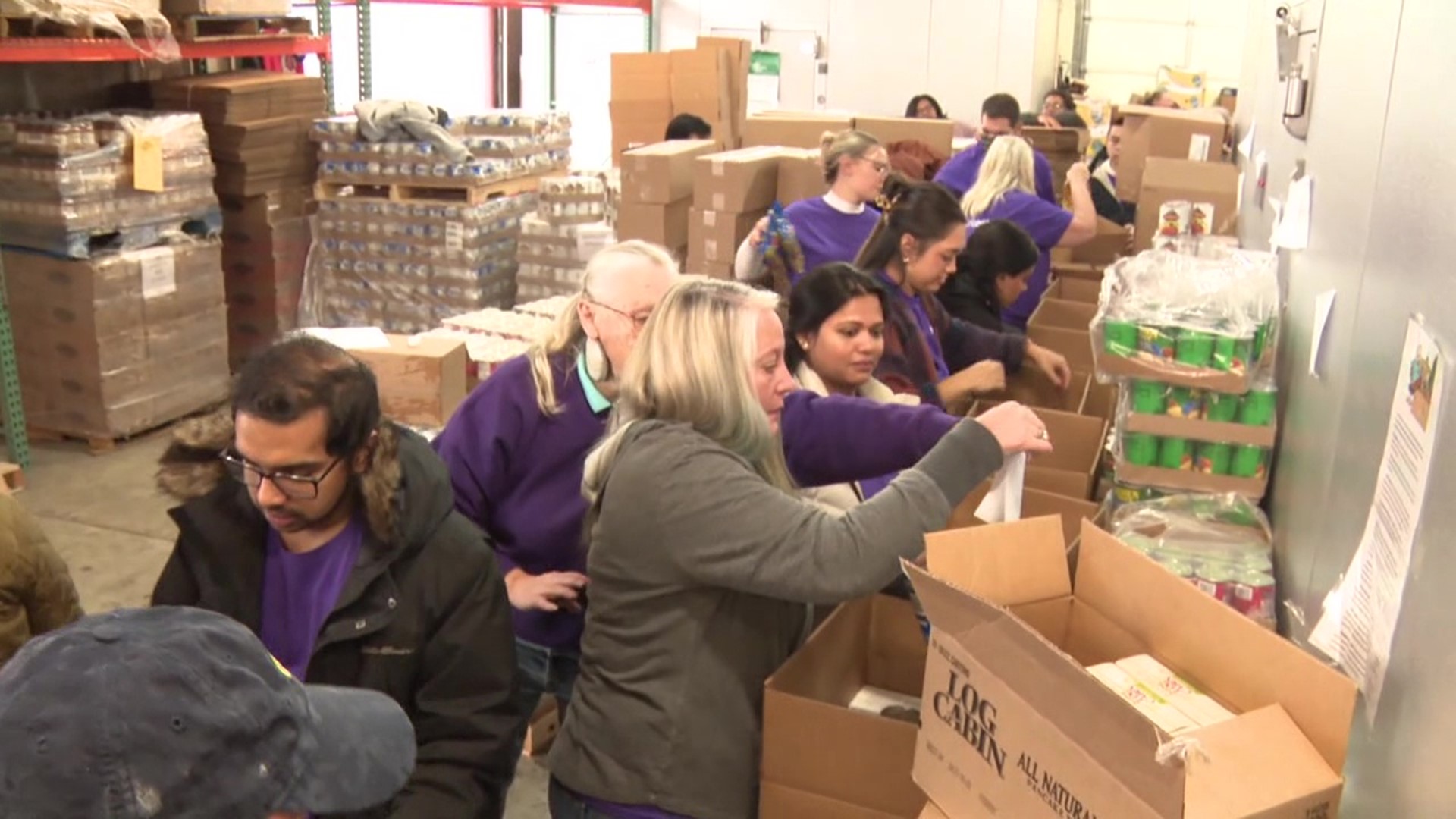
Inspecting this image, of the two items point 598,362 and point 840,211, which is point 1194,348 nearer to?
point 598,362

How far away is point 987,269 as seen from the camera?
4.20 m

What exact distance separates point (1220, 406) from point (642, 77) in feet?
22.2

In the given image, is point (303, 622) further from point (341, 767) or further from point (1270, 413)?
point (1270, 413)

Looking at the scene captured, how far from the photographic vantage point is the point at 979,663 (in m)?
1.47

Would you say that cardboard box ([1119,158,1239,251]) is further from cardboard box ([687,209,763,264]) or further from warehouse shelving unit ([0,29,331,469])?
warehouse shelving unit ([0,29,331,469])

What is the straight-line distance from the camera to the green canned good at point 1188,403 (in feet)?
7.98

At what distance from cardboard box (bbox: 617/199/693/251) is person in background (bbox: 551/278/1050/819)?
389 centimetres

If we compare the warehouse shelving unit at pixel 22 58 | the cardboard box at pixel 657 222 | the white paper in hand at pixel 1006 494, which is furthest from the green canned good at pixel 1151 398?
the warehouse shelving unit at pixel 22 58

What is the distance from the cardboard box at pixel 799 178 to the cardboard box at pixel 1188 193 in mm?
1458

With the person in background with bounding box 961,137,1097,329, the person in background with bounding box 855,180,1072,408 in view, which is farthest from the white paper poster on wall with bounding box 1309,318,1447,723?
the person in background with bounding box 961,137,1097,329

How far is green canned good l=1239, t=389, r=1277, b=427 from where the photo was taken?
7.88 ft

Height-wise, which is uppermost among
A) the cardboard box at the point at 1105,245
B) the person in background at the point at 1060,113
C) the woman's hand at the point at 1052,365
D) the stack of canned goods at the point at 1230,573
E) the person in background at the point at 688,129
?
the person in background at the point at 1060,113

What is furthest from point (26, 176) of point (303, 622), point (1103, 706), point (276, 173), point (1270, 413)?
point (1103, 706)

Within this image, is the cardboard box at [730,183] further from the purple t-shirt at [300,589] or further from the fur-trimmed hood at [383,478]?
the purple t-shirt at [300,589]
